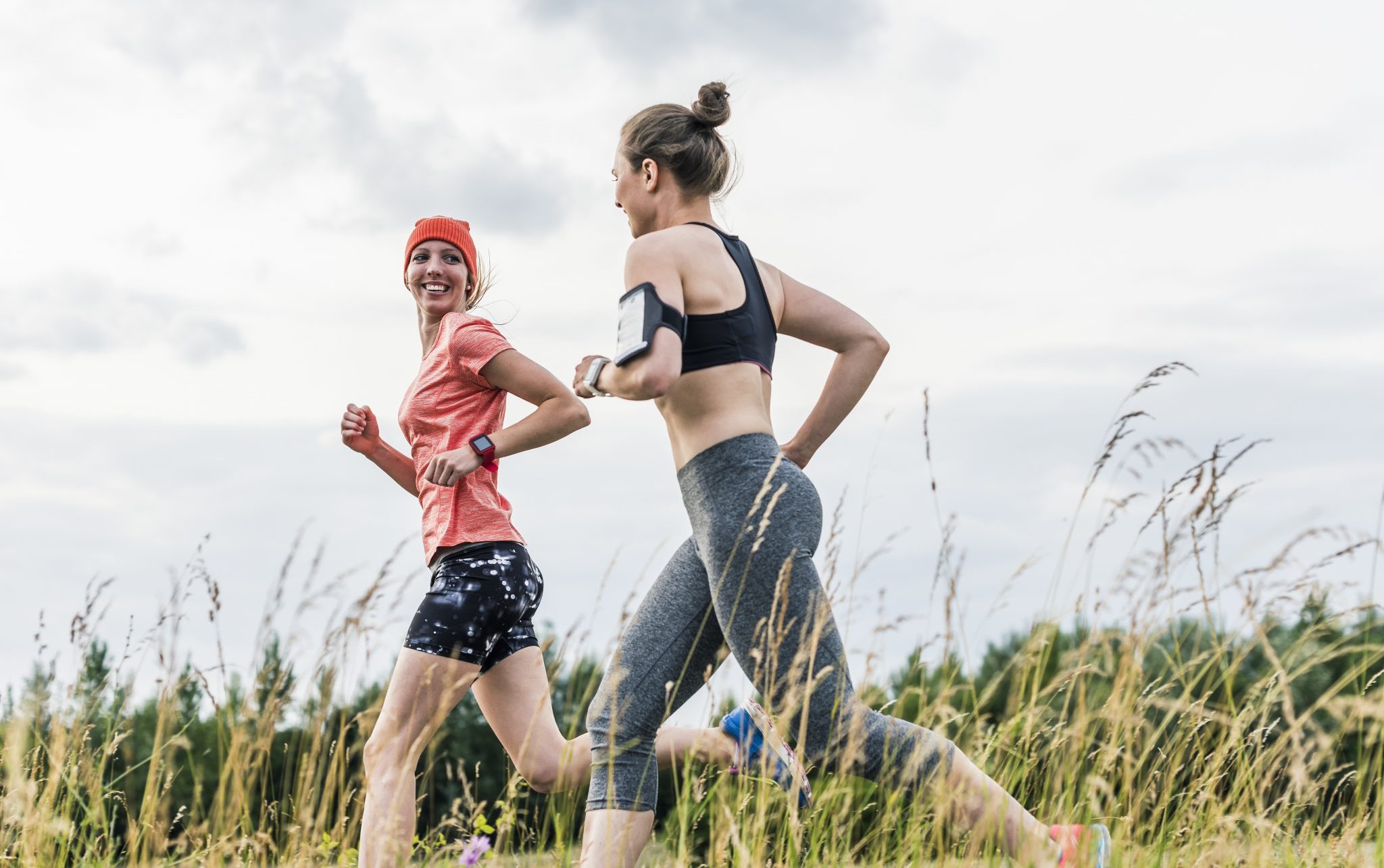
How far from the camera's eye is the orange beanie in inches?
146

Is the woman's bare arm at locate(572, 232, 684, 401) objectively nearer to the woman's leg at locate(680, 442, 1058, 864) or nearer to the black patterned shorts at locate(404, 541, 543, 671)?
the woman's leg at locate(680, 442, 1058, 864)

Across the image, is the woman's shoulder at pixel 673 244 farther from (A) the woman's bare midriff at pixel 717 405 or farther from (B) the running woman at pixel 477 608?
(B) the running woman at pixel 477 608

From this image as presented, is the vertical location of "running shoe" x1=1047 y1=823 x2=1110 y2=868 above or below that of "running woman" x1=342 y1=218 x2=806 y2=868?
below

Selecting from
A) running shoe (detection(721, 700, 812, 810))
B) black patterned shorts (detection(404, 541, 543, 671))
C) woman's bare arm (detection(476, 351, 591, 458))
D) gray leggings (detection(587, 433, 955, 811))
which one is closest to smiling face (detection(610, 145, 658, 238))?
woman's bare arm (detection(476, 351, 591, 458))

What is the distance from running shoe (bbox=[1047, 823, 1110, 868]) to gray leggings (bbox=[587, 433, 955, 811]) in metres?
0.33

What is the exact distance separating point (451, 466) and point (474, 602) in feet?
1.23

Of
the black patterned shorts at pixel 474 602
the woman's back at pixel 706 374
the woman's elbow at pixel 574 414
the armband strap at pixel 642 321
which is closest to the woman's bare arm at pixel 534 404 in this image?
the woman's elbow at pixel 574 414

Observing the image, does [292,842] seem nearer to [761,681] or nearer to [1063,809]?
[761,681]

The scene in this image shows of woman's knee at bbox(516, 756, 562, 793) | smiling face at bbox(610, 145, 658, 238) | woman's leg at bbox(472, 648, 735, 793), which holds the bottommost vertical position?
woman's knee at bbox(516, 756, 562, 793)

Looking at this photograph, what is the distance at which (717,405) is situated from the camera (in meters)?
2.66

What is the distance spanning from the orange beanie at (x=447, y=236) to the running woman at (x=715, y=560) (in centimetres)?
98

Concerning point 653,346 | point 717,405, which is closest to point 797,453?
point 717,405

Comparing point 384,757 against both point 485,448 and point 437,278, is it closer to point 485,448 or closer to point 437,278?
point 485,448

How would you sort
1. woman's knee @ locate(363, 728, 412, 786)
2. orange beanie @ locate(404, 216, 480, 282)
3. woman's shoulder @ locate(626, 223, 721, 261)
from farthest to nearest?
orange beanie @ locate(404, 216, 480, 282) → woman's knee @ locate(363, 728, 412, 786) → woman's shoulder @ locate(626, 223, 721, 261)
